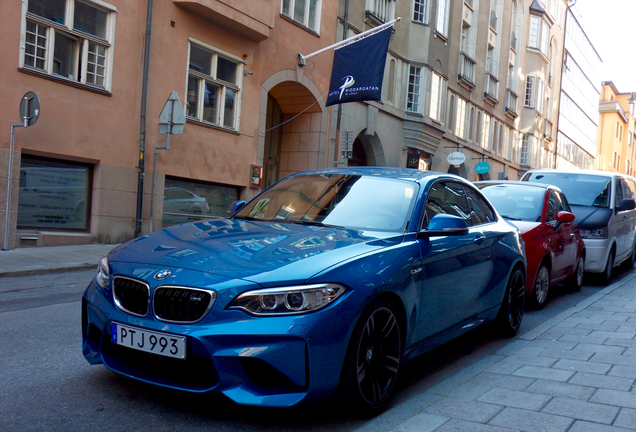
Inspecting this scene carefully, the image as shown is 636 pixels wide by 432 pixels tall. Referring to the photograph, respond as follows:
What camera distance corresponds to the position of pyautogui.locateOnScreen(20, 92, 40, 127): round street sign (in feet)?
34.1

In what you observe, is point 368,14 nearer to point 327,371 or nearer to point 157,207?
point 157,207

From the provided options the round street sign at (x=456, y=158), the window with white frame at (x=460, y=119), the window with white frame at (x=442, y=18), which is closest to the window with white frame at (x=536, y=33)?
the window with white frame at (x=460, y=119)

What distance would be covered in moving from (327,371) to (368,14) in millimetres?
19243

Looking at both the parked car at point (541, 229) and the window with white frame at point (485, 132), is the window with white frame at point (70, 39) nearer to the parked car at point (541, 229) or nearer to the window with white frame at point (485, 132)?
the parked car at point (541, 229)

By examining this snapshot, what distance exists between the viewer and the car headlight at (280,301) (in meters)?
3.13

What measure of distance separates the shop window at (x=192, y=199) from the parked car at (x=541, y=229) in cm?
808

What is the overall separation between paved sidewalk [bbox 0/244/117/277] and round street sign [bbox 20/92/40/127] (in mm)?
2159

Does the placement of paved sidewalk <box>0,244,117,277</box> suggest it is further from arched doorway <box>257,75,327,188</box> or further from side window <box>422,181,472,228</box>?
arched doorway <box>257,75,327,188</box>

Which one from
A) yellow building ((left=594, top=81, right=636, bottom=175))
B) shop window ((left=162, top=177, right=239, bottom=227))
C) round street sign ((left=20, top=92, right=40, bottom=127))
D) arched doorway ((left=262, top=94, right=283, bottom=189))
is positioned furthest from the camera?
yellow building ((left=594, top=81, right=636, bottom=175))

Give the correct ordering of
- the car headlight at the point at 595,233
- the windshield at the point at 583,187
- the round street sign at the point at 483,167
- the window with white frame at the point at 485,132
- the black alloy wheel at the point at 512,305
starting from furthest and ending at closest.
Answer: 1. the window with white frame at the point at 485,132
2. the round street sign at the point at 483,167
3. the windshield at the point at 583,187
4. the car headlight at the point at 595,233
5. the black alloy wheel at the point at 512,305

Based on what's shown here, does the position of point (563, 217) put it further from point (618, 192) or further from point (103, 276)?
point (103, 276)

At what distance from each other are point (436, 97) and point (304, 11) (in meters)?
9.10

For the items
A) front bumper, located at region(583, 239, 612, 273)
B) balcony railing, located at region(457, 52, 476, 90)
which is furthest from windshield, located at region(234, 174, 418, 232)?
balcony railing, located at region(457, 52, 476, 90)

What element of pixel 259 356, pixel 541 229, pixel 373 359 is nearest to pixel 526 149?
pixel 541 229
